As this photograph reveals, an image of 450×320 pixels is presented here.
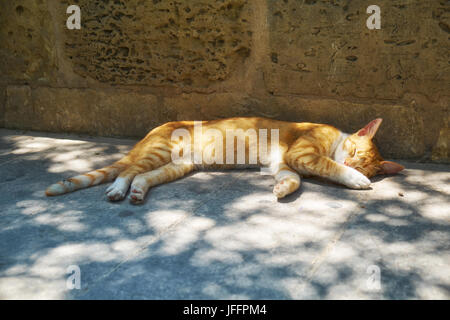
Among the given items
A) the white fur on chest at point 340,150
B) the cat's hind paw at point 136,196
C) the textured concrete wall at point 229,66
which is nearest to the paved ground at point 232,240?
the cat's hind paw at point 136,196

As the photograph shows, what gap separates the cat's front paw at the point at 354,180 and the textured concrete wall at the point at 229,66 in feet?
2.33

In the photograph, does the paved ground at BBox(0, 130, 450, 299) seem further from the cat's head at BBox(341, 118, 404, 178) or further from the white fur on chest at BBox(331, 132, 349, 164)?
the white fur on chest at BBox(331, 132, 349, 164)

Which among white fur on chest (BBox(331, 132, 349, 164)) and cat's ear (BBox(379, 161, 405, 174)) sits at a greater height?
white fur on chest (BBox(331, 132, 349, 164))

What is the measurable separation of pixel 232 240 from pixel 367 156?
1535 mm

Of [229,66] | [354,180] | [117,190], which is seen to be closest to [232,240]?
[117,190]

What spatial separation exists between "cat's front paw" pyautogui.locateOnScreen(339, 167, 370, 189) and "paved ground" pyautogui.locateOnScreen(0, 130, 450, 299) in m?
0.06

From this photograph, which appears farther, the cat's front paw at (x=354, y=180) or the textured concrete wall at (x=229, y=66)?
the textured concrete wall at (x=229, y=66)

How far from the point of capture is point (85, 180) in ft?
11.3

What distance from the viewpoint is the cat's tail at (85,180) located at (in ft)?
10.9

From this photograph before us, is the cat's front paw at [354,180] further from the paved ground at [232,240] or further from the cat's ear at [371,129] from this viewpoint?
the cat's ear at [371,129]

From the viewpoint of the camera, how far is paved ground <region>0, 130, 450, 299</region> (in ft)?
7.22

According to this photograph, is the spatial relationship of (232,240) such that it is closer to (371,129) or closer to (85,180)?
(85,180)

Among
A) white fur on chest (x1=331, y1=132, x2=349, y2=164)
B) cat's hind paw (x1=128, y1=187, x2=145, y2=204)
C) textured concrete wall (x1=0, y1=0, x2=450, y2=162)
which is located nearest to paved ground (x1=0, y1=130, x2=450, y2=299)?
cat's hind paw (x1=128, y1=187, x2=145, y2=204)
